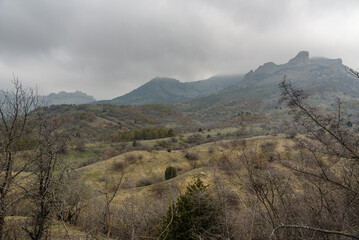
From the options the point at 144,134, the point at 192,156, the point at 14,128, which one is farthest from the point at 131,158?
the point at 144,134

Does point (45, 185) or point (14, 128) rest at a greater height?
point (14, 128)

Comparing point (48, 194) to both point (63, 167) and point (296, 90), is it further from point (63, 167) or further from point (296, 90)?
point (296, 90)

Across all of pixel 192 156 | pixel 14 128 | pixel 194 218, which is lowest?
pixel 192 156

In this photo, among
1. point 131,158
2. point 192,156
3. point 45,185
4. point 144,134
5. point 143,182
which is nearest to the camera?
point 45,185

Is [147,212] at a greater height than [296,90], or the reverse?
[296,90]

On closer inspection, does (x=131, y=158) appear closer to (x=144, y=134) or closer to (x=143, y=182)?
(x=143, y=182)

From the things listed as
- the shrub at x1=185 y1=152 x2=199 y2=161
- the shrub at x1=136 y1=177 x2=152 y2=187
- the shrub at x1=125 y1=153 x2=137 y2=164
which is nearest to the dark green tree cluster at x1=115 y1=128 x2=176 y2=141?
the shrub at x1=125 y1=153 x2=137 y2=164

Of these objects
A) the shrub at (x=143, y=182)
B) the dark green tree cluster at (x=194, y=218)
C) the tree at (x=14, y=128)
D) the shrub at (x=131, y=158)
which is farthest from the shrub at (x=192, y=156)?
the tree at (x=14, y=128)

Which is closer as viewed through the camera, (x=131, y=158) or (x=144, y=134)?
(x=131, y=158)

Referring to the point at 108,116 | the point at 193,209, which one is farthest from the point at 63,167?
the point at 108,116

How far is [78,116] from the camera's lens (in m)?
84.8

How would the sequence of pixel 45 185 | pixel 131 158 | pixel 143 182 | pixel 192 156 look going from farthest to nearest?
pixel 192 156 → pixel 131 158 → pixel 143 182 → pixel 45 185

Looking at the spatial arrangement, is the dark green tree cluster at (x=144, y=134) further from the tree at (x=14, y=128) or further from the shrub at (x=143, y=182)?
the tree at (x=14, y=128)

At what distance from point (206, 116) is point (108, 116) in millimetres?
56825
